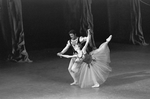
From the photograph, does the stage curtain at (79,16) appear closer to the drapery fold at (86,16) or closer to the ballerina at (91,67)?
the drapery fold at (86,16)

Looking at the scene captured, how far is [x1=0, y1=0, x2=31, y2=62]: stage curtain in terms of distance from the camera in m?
10.6

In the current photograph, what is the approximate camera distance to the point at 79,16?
12.6 meters

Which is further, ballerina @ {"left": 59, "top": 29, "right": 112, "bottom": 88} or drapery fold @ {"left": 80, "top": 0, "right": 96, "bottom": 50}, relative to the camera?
drapery fold @ {"left": 80, "top": 0, "right": 96, "bottom": 50}

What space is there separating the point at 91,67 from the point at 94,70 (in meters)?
0.10

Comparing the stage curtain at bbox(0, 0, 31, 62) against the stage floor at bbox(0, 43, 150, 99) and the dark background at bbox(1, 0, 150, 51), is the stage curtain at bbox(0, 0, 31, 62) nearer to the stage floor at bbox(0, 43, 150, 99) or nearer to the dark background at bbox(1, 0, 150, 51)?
the stage floor at bbox(0, 43, 150, 99)

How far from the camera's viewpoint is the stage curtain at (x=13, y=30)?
10609mm

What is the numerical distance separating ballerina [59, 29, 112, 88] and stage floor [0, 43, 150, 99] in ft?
0.61

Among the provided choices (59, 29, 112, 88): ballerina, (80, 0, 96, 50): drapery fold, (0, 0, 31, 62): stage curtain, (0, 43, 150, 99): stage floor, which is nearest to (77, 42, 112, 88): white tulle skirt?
(59, 29, 112, 88): ballerina

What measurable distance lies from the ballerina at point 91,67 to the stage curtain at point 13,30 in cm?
385

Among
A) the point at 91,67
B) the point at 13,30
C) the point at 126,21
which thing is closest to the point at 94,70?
the point at 91,67

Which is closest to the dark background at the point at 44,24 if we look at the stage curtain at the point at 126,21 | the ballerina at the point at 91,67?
the stage curtain at the point at 126,21

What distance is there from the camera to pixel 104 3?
14.4 meters

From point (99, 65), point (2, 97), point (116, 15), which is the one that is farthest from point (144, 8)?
point (2, 97)

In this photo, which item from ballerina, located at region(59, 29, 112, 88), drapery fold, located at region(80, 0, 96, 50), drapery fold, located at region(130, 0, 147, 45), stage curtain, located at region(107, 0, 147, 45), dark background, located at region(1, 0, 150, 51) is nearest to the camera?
ballerina, located at region(59, 29, 112, 88)
